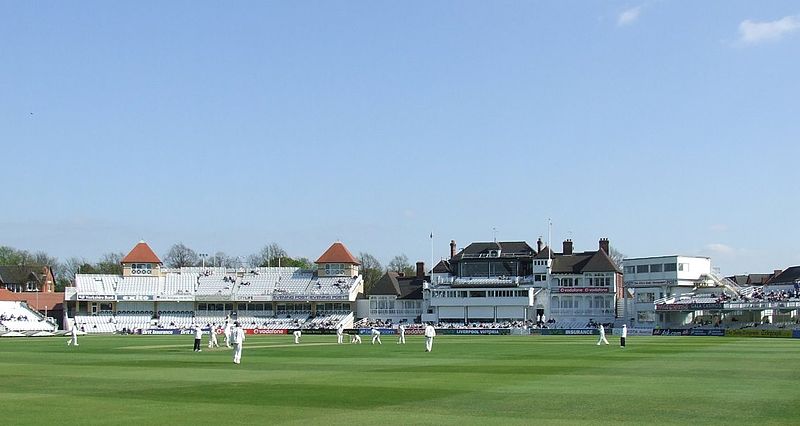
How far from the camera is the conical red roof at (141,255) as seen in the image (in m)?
114

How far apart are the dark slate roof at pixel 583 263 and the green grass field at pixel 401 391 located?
6407 cm

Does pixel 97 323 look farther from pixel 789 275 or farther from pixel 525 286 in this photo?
pixel 789 275

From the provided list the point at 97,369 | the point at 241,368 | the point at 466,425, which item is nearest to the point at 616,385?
the point at 466,425

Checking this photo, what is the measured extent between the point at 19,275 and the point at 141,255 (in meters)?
25.6

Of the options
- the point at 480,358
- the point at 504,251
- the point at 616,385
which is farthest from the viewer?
the point at 504,251

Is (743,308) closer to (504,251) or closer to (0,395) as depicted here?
(504,251)

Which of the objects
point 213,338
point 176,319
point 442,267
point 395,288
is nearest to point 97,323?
point 176,319

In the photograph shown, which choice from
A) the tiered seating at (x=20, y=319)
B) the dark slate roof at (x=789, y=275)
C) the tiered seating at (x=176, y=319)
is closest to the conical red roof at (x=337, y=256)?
the tiered seating at (x=176, y=319)

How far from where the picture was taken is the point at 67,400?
65.8ft

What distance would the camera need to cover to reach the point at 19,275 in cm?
12975

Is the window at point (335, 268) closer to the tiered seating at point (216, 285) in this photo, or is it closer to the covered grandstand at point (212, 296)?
the covered grandstand at point (212, 296)

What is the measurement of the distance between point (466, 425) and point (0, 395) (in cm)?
1108

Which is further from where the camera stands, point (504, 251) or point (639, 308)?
point (504, 251)

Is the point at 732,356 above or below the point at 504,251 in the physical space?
below
